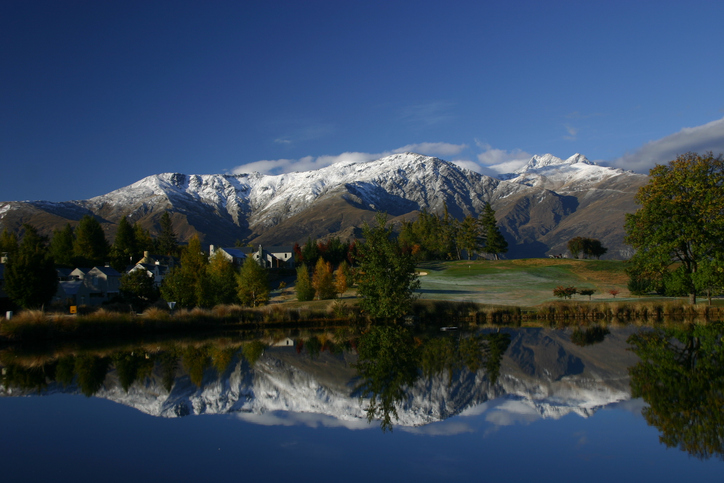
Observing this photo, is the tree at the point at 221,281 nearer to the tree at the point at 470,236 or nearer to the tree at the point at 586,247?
the tree at the point at 470,236

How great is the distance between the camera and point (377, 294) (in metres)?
41.1

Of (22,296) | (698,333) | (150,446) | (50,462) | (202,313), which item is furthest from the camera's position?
(22,296)

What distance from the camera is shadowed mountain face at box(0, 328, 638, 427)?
602 inches

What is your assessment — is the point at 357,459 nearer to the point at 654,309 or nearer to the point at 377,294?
the point at 377,294

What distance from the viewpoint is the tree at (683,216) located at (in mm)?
39875

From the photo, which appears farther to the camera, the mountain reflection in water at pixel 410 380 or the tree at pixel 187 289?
the tree at pixel 187 289

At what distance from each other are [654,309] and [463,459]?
3735cm

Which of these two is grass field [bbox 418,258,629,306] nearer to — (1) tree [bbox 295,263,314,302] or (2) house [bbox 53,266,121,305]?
(1) tree [bbox 295,263,314,302]

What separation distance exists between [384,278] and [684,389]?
26242 millimetres

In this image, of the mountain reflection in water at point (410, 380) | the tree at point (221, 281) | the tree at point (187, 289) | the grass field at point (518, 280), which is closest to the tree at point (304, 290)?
the tree at point (221, 281)

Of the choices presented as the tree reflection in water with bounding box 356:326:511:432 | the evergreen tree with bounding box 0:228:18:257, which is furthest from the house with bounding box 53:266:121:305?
the tree reflection in water with bounding box 356:326:511:432

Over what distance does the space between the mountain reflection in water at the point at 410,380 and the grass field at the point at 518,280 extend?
81.2ft

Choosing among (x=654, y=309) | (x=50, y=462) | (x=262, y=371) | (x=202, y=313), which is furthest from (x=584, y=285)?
(x=50, y=462)

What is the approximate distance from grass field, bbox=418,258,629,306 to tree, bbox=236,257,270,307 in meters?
17.6
